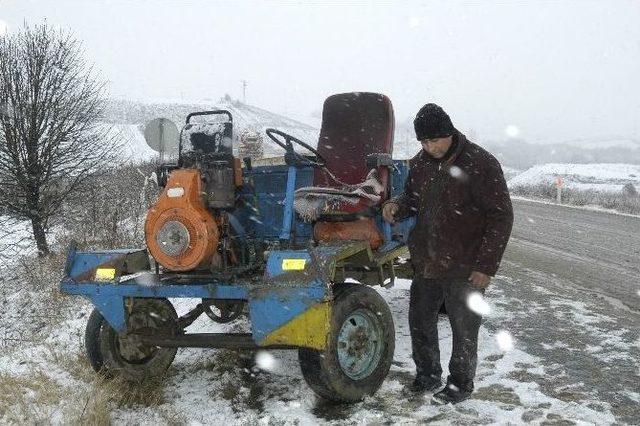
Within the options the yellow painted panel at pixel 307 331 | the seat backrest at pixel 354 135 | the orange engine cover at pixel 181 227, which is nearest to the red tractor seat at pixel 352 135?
the seat backrest at pixel 354 135

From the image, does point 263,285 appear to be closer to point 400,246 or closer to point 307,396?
point 307,396

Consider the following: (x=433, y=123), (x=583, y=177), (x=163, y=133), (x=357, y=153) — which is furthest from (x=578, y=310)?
(x=583, y=177)

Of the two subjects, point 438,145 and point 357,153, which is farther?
point 357,153

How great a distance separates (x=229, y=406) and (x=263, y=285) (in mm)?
873

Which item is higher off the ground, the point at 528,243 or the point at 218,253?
the point at 218,253

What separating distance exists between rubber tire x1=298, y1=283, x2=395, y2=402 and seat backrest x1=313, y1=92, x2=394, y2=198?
1748mm

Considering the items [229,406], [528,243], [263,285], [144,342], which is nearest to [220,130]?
[263,285]

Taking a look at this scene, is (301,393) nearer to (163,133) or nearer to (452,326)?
(452,326)

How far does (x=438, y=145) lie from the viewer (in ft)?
11.3

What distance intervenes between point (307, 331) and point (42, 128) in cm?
1264

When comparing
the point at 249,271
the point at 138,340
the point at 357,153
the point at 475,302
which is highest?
the point at 357,153

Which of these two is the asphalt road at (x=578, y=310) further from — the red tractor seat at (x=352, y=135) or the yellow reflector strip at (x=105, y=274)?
the yellow reflector strip at (x=105, y=274)

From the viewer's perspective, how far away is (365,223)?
4258 millimetres

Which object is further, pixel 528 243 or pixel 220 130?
pixel 528 243
